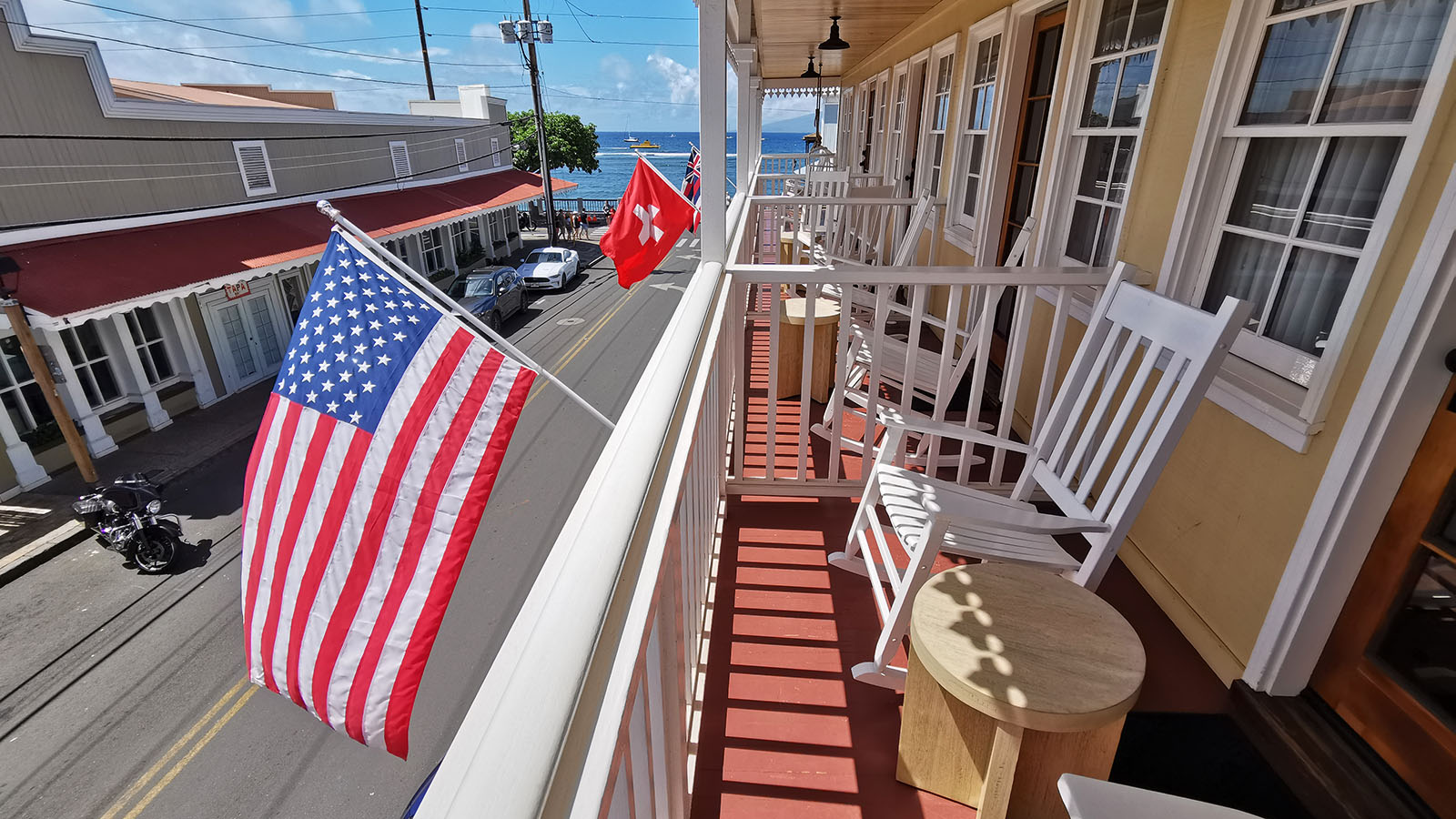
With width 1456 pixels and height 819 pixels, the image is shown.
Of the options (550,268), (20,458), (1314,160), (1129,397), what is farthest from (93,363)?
(1314,160)

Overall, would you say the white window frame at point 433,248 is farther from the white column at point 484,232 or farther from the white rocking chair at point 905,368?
the white rocking chair at point 905,368

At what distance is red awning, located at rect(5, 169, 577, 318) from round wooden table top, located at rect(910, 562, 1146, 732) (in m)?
9.36

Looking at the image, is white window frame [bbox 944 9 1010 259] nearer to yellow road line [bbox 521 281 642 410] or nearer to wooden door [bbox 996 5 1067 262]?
wooden door [bbox 996 5 1067 262]

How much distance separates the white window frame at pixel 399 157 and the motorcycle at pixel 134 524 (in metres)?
11.1

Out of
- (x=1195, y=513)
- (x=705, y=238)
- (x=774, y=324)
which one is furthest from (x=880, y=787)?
(x=705, y=238)

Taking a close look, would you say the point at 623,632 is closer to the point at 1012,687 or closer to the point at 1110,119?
the point at 1012,687

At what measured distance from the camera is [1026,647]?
1311 millimetres

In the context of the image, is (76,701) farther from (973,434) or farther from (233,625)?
(973,434)

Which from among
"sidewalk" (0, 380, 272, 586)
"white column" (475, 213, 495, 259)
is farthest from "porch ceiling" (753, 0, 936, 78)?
"white column" (475, 213, 495, 259)

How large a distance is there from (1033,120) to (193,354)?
462 inches

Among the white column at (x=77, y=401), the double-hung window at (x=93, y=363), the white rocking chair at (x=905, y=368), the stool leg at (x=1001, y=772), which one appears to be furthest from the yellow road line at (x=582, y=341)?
the stool leg at (x=1001, y=772)

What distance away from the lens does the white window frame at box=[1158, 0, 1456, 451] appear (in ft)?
4.47

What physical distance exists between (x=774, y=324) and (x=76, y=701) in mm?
5979

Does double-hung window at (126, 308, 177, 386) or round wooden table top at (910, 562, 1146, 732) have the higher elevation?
round wooden table top at (910, 562, 1146, 732)
